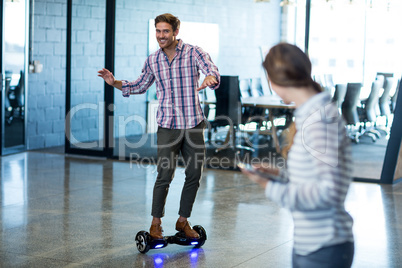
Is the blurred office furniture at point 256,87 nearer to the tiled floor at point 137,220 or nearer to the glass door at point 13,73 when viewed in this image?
the tiled floor at point 137,220

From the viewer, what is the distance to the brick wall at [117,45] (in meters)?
7.38

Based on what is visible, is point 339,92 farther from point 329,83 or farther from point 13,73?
point 13,73

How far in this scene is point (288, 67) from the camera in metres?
1.92

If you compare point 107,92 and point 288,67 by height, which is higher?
point 288,67

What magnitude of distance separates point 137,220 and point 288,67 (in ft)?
10.9

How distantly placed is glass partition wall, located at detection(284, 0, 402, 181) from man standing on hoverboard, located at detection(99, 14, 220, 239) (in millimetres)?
3231

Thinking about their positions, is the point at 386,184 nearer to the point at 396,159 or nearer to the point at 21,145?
the point at 396,159

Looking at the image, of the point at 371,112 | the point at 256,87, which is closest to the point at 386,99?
the point at 371,112

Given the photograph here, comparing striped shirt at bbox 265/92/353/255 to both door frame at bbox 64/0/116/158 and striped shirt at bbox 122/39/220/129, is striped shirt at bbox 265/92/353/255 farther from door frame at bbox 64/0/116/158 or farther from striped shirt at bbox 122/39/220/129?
door frame at bbox 64/0/116/158

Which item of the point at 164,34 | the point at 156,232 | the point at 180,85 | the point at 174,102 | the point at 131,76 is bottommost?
the point at 156,232

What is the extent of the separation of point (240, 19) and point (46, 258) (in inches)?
164

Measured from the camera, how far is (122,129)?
806 centimetres

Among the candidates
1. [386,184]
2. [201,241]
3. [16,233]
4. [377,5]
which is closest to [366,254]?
[201,241]

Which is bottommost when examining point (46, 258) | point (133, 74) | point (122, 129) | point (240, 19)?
point (46, 258)
